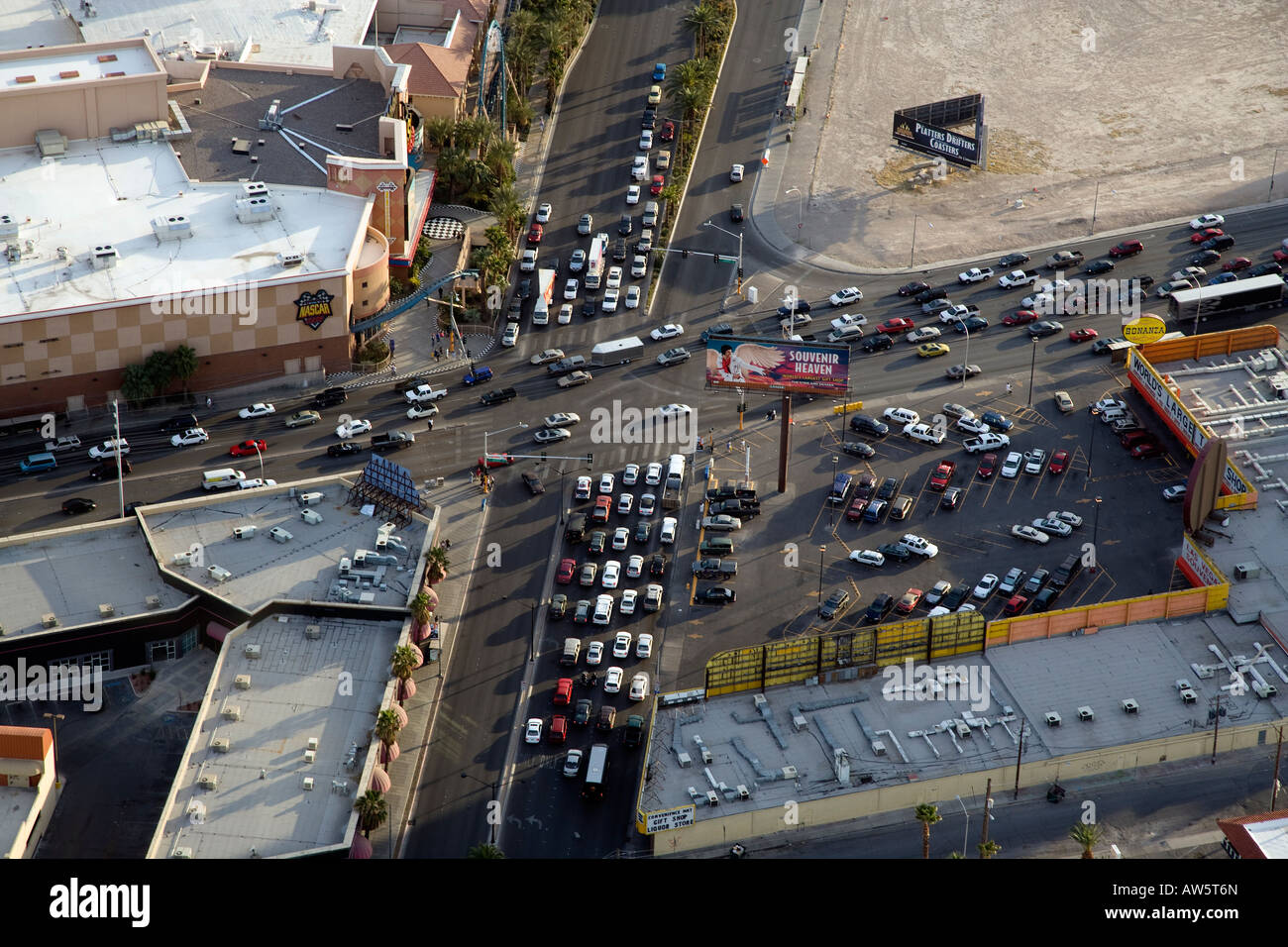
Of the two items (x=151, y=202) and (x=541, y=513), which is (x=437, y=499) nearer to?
(x=541, y=513)

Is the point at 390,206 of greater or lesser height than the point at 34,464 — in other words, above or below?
above

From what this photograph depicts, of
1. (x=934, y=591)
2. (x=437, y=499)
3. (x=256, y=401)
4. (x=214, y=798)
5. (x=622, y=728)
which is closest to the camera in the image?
(x=214, y=798)

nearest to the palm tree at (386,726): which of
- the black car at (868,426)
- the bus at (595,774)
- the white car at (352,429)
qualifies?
the bus at (595,774)

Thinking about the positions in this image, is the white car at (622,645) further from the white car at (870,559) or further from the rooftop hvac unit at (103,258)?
the rooftop hvac unit at (103,258)

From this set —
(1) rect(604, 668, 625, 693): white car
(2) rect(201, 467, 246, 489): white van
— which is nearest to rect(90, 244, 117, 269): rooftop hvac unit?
(2) rect(201, 467, 246, 489): white van

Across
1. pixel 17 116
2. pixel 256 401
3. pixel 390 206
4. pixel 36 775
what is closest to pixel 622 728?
pixel 36 775

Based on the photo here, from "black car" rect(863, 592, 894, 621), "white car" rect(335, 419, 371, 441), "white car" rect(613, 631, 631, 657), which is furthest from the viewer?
"white car" rect(335, 419, 371, 441)

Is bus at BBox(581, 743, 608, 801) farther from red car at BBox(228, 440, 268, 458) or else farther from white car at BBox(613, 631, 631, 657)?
red car at BBox(228, 440, 268, 458)
